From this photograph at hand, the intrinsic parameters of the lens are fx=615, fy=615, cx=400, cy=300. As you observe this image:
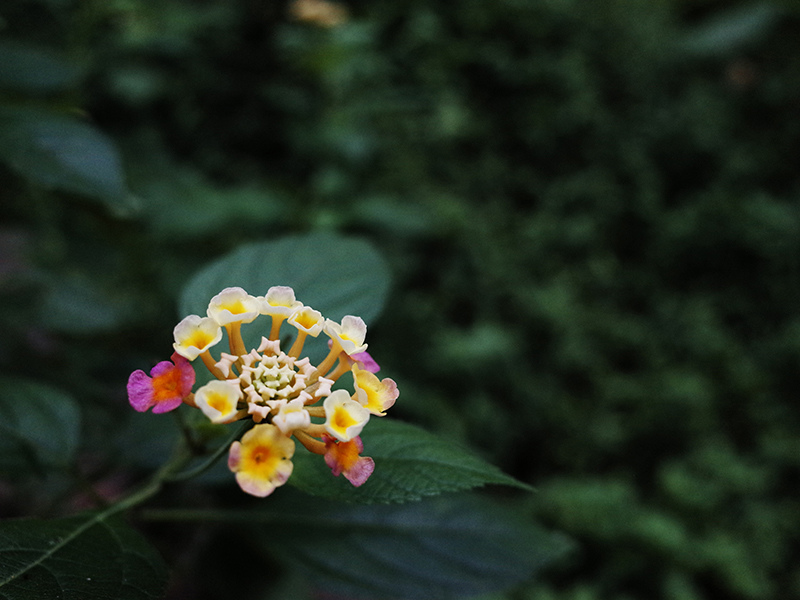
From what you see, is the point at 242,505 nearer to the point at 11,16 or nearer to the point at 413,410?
the point at 11,16

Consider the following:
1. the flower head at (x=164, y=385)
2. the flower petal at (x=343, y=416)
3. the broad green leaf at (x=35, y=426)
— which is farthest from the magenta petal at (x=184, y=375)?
the broad green leaf at (x=35, y=426)

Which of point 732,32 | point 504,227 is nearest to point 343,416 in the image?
point 504,227

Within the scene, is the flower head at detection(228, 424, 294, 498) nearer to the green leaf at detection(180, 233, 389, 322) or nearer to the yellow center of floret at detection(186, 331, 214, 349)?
the yellow center of floret at detection(186, 331, 214, 349)

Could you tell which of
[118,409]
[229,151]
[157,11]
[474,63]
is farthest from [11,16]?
[474,63]

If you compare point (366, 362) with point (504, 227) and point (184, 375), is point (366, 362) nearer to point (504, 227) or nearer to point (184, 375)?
point (184, 375)

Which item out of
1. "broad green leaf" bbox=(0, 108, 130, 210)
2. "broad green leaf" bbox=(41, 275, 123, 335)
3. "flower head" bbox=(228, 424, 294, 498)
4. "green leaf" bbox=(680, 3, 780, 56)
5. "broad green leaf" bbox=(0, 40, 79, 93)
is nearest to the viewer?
"flower head" bbox=(228, 424, 294, 498)

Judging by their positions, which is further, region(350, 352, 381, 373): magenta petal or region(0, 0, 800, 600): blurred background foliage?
region(0, 0, 800, 600): blurred background foliage

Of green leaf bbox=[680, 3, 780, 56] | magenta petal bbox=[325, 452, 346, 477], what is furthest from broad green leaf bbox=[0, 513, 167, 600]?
green leaf bbox=[680, 3, 780, 56]
